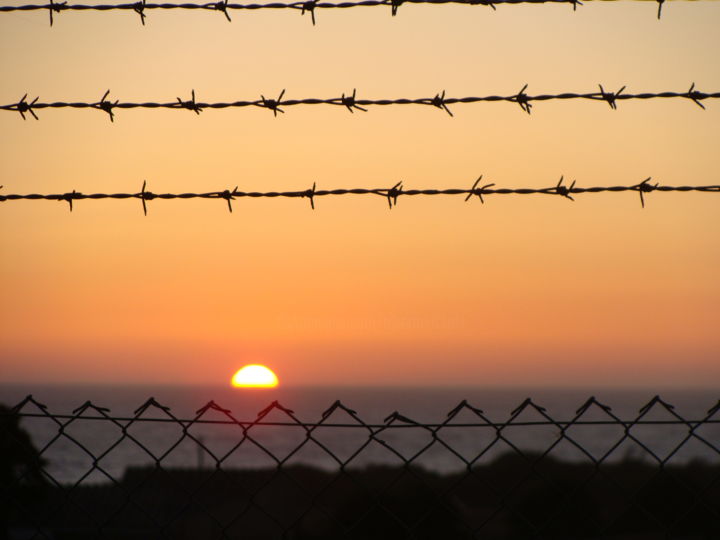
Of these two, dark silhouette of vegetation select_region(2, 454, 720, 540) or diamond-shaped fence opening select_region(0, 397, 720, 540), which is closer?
diamond-shaped fence opening select_region(0, 397, 720, 540)

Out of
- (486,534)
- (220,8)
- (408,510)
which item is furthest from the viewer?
(486,534)

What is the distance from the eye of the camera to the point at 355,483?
102 inches

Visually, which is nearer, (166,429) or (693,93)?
(693,93)

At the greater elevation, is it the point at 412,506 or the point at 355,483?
the point at 412,506

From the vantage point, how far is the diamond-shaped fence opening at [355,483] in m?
2.45

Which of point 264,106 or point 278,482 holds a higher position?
point 278,482

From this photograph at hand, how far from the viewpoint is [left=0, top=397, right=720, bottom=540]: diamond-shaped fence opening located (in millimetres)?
2447

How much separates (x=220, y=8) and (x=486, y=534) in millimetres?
19210

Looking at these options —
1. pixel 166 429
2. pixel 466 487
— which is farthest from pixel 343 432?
pixel 466 487

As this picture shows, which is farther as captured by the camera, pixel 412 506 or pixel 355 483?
pixel 412 506

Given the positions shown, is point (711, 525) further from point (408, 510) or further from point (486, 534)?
point (408, 510)

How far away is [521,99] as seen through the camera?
2.65 m

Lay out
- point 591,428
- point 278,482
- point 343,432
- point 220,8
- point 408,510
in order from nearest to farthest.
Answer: point 220,8 → point 408,510 → point 278,482 → point 343,432 → point 591,428

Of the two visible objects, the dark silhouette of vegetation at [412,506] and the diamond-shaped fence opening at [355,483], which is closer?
the diamond-shaped fence opening at [355,483]
